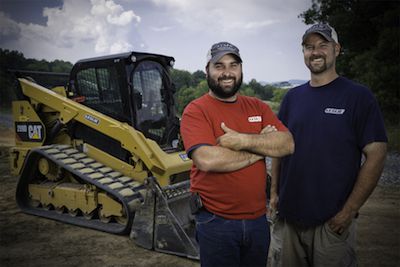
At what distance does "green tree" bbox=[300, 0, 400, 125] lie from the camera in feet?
46.3

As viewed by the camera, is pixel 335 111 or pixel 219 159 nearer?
pixel 219 159

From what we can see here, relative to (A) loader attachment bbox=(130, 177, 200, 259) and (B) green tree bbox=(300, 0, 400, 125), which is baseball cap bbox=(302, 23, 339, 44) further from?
(B) green tree bbox=(300, 0, 400, 125)

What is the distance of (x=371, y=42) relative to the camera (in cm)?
1677

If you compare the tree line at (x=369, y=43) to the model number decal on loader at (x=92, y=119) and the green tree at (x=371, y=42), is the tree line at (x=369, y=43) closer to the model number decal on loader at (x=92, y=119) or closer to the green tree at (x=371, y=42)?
the green tree at (x=371, y=42)

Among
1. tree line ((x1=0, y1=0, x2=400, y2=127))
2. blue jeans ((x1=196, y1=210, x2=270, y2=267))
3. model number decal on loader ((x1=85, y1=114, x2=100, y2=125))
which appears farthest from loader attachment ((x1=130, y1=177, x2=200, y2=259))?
tree line ((x1=0, y1=0, x2=400, y2=127))

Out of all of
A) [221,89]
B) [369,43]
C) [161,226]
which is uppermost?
[369,43]

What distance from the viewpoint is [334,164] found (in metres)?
2.51

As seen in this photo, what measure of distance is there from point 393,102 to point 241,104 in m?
13.8

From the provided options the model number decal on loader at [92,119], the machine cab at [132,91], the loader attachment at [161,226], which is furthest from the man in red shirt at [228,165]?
the model number decal on loader at [92,119]

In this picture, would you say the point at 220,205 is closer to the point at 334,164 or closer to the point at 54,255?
the point at 334,164

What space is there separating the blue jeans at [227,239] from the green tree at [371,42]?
13.6 meters

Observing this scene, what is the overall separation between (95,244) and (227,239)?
3126mm

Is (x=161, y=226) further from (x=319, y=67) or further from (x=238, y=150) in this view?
(x=319, y=67)

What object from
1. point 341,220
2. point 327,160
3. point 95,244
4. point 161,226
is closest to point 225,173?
point 327,160
